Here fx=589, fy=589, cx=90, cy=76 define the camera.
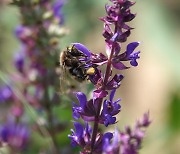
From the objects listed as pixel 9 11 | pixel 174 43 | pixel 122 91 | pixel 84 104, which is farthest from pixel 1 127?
pixel 122 91

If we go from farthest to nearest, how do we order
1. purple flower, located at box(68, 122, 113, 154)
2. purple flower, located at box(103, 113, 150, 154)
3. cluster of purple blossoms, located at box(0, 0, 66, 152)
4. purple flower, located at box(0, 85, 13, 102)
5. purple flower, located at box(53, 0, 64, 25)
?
purple flower, located at box(0, 85, 13, 102), purple flower, located at box(53, 0, 64, 25), cluster of purple blossoms, located at box(0, 0, 66, 152), purple flower, located at box(103, 113, 150, 154), purple flower, located at box(68, 122, 113, 154)

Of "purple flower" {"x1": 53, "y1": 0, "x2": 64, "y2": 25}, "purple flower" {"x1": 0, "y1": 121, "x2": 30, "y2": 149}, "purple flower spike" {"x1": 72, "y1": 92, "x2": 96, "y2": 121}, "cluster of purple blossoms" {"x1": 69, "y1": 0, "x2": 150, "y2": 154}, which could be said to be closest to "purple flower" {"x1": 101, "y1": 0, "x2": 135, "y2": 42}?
"cluster of purple blossoms" {"x1": 69, "y1": 0, "x2": 150, "y2": 154}

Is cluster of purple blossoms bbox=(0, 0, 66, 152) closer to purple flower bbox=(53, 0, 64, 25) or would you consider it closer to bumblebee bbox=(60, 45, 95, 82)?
purple flower bbox=(53, 0, 64, 25)

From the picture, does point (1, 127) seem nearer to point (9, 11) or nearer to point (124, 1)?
point (124, 1)

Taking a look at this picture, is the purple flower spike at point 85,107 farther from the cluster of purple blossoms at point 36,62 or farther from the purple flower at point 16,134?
the purple flower at point 16,134

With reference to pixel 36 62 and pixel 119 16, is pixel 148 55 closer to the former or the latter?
pixel 36 62
